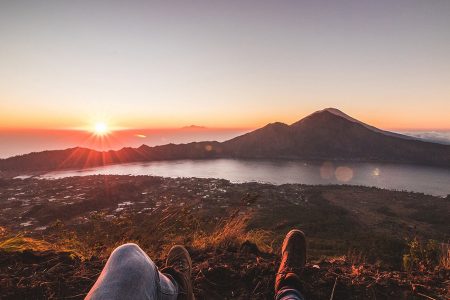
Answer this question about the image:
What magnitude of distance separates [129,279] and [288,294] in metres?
1.22

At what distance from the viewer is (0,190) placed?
4178 centimetres

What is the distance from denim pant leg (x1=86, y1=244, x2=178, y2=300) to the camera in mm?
1199

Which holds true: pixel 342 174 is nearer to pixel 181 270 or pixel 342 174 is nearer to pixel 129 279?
pixel 181 270

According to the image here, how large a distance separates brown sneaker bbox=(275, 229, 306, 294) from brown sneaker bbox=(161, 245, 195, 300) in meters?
0.72

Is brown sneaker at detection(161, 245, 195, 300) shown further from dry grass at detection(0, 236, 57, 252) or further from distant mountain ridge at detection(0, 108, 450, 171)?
distant mountain ridge at detection(0, 108, 450, 171)

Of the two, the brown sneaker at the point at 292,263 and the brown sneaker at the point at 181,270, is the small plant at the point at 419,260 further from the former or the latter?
the brown sneaker at the point at 181,270

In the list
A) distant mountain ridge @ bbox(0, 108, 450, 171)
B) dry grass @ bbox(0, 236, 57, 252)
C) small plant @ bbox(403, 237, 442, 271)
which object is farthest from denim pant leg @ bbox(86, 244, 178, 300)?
distant mountain ridge @ bbox(0, 108, 450, 171)

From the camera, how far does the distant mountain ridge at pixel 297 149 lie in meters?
75.6

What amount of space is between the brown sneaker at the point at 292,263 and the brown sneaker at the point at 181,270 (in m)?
0.72

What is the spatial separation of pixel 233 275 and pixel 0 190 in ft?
171

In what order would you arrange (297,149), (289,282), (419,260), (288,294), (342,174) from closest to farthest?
1. (288,294)
2. (289,282)
3. (419,260)
4. (342,174)
5. (297,149)

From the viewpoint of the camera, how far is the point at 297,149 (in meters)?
93.2

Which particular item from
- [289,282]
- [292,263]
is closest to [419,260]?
[292,263]

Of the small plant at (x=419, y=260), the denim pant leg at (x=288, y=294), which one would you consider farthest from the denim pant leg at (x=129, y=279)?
the small plant at (x=419, y=260)
